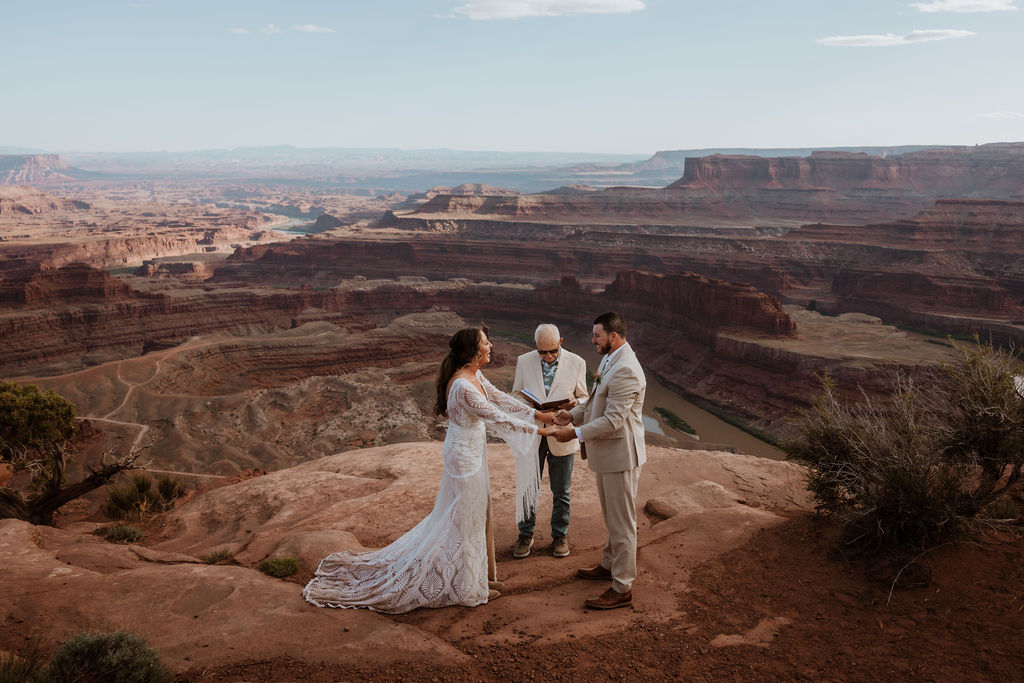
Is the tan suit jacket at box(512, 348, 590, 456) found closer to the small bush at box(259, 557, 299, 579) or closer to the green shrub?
the small bush at box(259, 557, 299, 579)

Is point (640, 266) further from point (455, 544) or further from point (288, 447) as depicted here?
point (455, 544)

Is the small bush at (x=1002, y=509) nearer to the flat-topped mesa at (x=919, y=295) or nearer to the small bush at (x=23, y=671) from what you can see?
the small bush at (x=23, y=671)

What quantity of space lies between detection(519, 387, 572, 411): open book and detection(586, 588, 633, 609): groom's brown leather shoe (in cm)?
208

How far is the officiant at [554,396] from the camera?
7.01m

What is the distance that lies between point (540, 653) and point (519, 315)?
51364 mm

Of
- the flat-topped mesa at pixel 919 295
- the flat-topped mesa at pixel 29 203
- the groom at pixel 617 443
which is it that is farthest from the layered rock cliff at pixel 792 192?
the groom at pixel 617 443

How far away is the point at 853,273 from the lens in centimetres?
5712

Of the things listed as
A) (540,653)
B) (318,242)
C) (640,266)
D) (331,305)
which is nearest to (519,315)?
(331,305)

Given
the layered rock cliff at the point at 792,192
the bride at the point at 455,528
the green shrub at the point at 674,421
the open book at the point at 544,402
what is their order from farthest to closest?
the layered rock cliff at the point at 792,192 → the green shrub at the point at 674,421 → the open book at the point at 544,402 → the bride at the point at 455,528

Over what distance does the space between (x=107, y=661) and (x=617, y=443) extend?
4044mm

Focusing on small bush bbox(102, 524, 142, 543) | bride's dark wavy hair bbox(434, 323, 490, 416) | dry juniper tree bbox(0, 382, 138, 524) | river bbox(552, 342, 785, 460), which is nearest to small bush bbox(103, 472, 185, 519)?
dry juniper tree bbox(0, 382, 138, 524)

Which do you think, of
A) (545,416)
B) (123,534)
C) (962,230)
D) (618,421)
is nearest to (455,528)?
(545,416)

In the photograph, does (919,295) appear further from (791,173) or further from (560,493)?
(791,173)

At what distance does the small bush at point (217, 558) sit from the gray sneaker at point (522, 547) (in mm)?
3448
